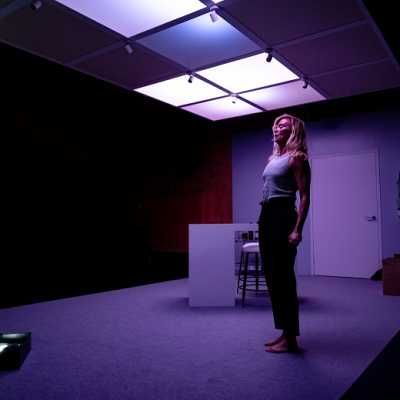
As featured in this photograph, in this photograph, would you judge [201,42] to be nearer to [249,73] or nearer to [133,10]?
[133,10]

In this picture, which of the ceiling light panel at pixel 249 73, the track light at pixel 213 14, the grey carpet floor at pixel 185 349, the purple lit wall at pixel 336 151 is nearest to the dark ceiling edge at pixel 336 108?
the purple lit wall at pixel 336 151

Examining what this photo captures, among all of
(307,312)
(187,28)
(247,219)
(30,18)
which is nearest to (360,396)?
(307,312)

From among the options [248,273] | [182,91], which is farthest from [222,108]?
[248,273]

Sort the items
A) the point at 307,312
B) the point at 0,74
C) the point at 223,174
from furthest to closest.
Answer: the point at 223,174 → the point at 0,74 → the point at 307,312

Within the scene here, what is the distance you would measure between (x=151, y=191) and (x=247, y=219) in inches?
76.3

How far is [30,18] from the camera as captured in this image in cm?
328

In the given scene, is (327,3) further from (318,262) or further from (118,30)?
(318,262)

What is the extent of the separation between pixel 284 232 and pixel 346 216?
4.42 meters

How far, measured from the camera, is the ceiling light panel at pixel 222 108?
5.50m

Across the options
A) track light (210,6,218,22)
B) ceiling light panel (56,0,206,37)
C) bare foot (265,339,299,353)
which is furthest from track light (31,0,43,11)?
bare foot (265,339,299,353)

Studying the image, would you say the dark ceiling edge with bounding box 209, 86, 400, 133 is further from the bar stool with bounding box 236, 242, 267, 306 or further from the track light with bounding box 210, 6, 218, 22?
the track light with bounding box 210, 6, 218, 22

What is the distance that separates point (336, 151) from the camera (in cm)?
653

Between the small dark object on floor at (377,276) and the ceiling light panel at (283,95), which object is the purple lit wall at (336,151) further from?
the ceiling light panel at (283,95)

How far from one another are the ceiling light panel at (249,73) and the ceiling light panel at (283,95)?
0.67ft
